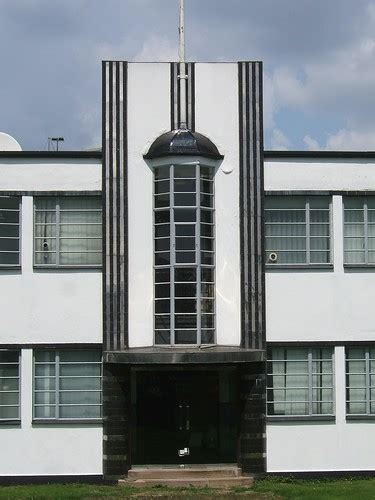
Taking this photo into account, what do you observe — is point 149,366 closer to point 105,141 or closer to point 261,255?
point 261,255

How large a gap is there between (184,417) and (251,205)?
4918 millimetres

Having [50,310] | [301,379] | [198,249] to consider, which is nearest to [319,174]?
[198,249]

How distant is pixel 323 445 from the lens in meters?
21.0

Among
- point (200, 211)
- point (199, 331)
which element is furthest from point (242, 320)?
point (200, 211)

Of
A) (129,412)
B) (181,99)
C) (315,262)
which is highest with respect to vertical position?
(181,99)

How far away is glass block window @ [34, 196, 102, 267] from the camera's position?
21.3 meters

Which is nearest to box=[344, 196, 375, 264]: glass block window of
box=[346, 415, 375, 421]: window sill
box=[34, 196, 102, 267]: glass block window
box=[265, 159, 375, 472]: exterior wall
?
box=[265, 159, 375, 472]: exterior wall

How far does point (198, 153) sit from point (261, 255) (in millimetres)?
2641

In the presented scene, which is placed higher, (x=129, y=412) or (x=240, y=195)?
(x=240, y=195)

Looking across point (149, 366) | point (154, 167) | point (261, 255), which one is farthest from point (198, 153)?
point (149, 366)

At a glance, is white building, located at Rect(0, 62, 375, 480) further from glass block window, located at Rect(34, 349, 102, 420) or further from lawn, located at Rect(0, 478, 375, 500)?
lawn, located at Rect(0, 478, 375, 500)

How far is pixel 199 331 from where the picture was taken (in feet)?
67.6

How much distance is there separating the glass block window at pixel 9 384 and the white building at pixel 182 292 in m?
0.03

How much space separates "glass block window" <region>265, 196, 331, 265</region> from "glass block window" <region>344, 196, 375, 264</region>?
0.44 m
